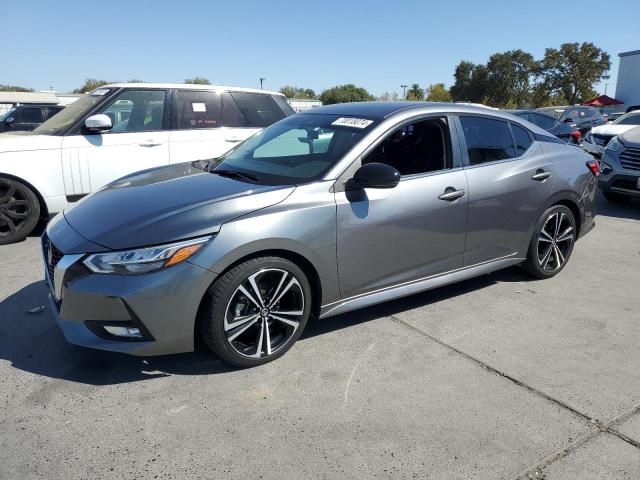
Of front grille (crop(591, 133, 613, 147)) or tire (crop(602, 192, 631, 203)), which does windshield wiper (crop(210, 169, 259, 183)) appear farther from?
front grille (crop(591, 133, 613, 147))

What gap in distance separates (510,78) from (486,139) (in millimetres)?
62866

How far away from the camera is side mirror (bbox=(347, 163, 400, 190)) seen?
3.15m

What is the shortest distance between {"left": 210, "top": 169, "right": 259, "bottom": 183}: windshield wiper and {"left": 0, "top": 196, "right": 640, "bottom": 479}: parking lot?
3.83ft

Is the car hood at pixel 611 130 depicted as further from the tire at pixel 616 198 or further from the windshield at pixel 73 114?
the windshield at pixel 73 114

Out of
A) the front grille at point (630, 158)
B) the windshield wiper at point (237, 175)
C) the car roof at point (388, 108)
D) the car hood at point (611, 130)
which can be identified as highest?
the car roof at point (388, 108)

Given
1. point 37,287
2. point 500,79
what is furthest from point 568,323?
point 500,79

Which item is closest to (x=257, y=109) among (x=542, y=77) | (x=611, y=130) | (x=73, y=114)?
(x=73, y=114)

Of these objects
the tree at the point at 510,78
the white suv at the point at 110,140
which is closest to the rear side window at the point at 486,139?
the white suv at the point at 110,140

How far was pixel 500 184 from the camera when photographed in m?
3.99

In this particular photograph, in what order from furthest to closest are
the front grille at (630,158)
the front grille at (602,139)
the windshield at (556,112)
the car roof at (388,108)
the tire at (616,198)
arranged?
the windshield at (556,112) → the front grille at (602,139) → the tire at (616,198) → the front grille at (630,158) → the car roof at (388,108)

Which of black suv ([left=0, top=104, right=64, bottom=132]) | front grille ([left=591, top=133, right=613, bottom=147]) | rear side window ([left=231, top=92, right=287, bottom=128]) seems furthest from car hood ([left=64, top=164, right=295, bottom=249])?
black suv ([left=0, top=104, right=64, bottom=132])

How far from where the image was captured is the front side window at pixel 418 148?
3582mm

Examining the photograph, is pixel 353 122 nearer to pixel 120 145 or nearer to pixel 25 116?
pixel 120 145

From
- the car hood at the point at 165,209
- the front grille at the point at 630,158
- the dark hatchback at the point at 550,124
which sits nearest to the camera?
the car hood at the point at 165,209
